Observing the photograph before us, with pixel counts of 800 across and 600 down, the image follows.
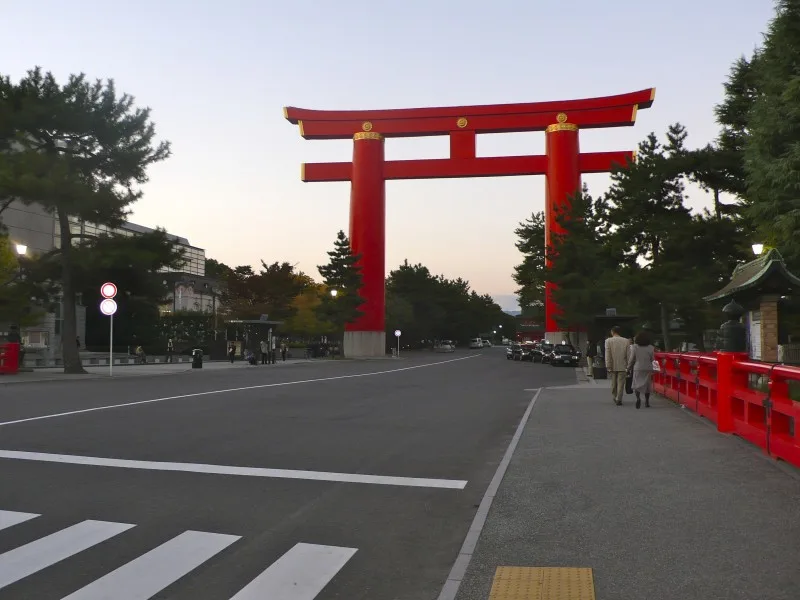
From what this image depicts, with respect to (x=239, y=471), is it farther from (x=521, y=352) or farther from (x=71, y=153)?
(x=521, y=352)

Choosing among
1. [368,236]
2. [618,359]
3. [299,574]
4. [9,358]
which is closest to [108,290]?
[9,358]

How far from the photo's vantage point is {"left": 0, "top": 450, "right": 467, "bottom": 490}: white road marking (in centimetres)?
789

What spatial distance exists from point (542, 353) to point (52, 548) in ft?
171

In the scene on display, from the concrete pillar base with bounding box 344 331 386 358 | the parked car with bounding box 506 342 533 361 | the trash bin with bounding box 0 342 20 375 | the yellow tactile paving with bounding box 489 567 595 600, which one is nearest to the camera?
the yellow tactile paving with bounding box 489 567 595 600

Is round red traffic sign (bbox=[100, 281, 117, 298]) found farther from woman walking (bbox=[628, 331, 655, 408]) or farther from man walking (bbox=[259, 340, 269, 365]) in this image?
woman walking (bbox=[628, 331, 655, 408])

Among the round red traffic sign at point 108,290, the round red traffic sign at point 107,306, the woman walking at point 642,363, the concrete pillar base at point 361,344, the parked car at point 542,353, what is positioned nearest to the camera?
the woman walking at point 642,363

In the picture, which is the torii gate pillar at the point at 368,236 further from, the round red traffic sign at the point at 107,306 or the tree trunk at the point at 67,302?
the round red traffic sign at the point at 107,306

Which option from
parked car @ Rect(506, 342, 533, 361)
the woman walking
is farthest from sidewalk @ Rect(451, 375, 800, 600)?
parked car @ Rect(506, 342, 533, 361)

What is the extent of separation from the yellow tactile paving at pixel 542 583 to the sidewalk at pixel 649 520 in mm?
29

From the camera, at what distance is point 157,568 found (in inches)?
194

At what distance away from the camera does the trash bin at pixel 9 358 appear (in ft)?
94.9

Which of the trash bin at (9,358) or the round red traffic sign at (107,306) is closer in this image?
the round red traffic sign at (107,306)

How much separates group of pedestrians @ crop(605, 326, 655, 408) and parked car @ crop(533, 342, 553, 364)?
37569 millimetres

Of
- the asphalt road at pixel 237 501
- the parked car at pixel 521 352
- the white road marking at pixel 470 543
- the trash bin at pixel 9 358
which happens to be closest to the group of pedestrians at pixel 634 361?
the asphalt road at pixel 237 501
